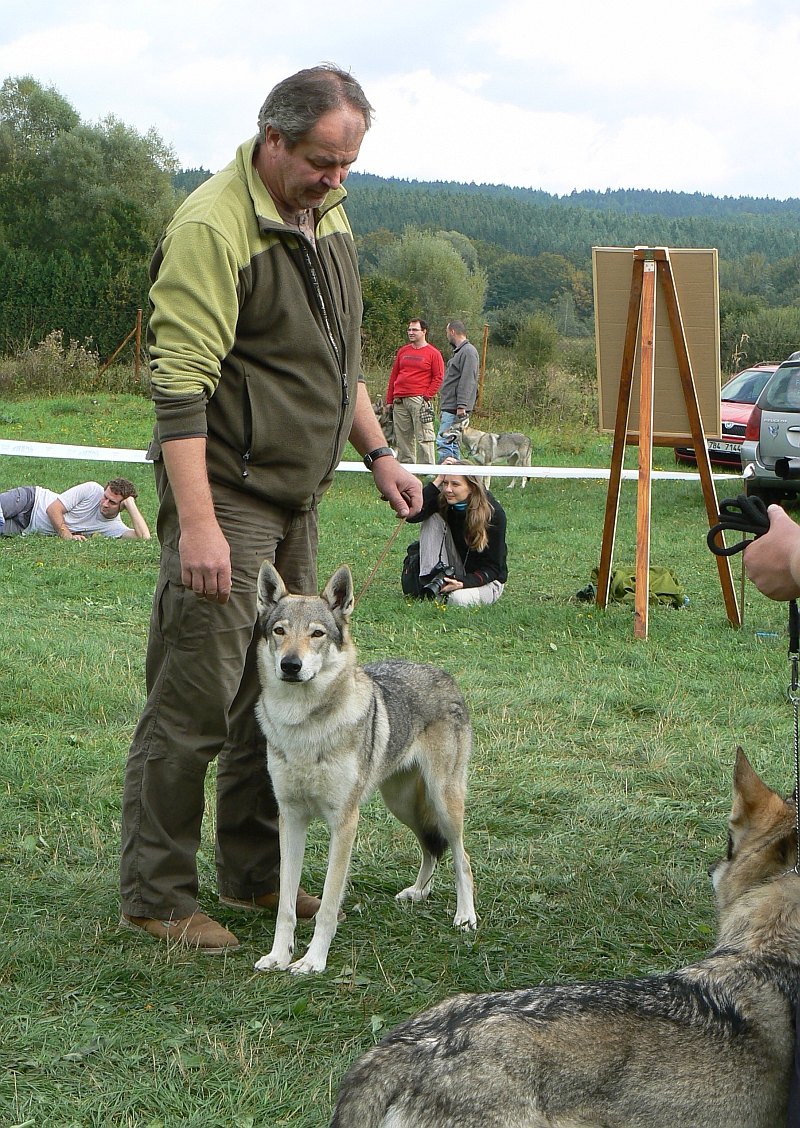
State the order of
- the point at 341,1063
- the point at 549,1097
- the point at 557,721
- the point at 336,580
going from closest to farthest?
the point at 549,1097, the point at 341,1063, the point at 336,580, the point at 557,721

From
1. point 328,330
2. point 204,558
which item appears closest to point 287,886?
point 204,558

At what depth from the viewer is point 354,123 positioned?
281 centimetres

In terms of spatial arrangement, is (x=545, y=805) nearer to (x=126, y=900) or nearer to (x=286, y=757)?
(x=286, y=757)

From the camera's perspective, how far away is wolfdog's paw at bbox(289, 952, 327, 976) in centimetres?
307

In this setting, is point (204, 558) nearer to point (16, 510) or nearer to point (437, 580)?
point (437, 580)

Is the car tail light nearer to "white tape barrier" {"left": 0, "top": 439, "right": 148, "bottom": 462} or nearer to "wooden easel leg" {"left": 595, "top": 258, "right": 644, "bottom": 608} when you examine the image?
"wooden easel leg" {"left": 595, "top": 258, "right": 644, "bottom": 608}

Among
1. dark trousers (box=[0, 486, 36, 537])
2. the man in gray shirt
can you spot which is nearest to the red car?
the man in gray shirt

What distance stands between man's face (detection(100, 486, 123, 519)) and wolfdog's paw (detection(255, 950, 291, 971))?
727cm

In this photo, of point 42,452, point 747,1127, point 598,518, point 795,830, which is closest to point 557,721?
point 795,830

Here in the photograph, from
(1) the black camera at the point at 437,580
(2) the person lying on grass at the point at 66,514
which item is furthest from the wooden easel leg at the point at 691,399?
(2) the person lying on grass at the point at 66,514

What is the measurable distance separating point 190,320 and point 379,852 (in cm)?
224

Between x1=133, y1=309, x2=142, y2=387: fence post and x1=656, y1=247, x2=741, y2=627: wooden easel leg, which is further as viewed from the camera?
x1=133, y1=309, x2=142, y2=387: fence post

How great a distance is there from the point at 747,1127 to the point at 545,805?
8.29 feet

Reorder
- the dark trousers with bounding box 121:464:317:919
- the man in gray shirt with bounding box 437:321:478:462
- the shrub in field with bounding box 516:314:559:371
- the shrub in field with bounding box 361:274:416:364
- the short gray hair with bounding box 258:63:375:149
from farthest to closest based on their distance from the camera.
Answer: the shrub in field with bounding box 516:314:559:371
the shrub in field with bounding box 361:274:416:364
the man in gray shirt with bounding box 437:321:478:462
the dark trousers with bounding box 121:464:317:919
the short gray hair with bounding box 258:63:375:149
